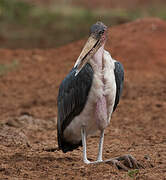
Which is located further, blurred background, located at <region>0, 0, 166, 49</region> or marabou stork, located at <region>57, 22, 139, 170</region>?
blurred background, located at <region>0, 0, 166, 49</region>

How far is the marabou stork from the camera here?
5855mm

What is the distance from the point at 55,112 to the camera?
1058 centimetres

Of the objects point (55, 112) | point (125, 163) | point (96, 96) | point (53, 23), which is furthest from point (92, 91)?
point (53, 23)

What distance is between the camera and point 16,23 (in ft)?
71.4

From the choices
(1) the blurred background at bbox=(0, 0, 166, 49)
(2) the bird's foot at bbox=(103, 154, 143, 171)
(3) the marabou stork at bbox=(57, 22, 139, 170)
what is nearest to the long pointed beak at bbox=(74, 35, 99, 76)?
(3) the marabou stork at bbox=(57, 22, 139, 170)

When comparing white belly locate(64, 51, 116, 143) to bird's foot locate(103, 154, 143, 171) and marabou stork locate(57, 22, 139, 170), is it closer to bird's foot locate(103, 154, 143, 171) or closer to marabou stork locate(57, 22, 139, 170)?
marabou stork locate(57, 22, 139, 170)

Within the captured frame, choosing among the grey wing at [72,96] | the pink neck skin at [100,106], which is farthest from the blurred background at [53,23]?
the pink neck skin at [100,106]

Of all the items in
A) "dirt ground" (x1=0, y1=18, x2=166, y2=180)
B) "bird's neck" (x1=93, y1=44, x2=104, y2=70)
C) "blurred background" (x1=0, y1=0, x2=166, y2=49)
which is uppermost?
"blurred background" (x1=0, y1=0, x2=166, y2=49)

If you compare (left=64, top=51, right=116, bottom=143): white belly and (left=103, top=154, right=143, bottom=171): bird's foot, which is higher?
(left=64, top=51, right=116, bottom=143): white belly

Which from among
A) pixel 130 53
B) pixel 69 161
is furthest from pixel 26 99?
pixel 69 161

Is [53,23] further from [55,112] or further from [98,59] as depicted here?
[98,59]

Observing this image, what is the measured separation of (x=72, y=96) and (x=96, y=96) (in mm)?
388

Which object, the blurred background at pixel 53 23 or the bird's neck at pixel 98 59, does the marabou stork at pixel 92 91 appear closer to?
the bird's neck at pixel 98 59

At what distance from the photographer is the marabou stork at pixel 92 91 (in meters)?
5.86
